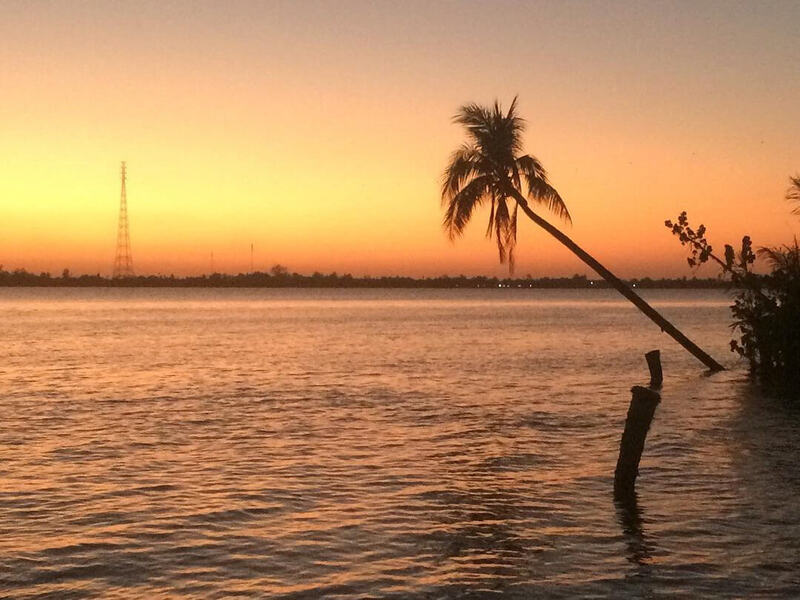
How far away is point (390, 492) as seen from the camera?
16.1 metres

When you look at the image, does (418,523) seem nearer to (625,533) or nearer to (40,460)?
(625,533)

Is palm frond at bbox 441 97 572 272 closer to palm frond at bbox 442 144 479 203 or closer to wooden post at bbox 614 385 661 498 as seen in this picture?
palm frond at bbox 442 144 479 203

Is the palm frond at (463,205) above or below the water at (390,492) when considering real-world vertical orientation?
above

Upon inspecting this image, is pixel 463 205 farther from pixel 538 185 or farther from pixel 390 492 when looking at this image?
pixel 390 492

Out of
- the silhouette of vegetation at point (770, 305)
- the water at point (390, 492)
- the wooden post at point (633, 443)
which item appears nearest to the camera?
the water at point (390, 492)

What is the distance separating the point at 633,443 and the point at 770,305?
1672 centimetres

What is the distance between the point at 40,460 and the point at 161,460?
8.15 ft

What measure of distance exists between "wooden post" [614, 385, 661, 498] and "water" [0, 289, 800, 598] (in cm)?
42

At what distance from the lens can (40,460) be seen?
19359 mm

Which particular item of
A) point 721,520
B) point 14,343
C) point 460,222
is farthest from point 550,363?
point 14,343

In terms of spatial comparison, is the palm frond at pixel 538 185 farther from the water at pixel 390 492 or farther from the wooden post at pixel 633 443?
the wooden post at pixel 633 443

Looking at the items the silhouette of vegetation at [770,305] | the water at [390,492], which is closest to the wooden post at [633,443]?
the water at [390,492]

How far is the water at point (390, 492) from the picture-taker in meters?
11.3

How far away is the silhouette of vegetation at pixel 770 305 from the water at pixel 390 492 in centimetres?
143
